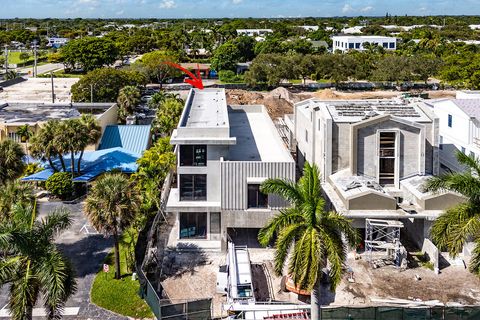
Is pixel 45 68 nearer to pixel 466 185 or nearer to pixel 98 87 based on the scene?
pixel 98 87

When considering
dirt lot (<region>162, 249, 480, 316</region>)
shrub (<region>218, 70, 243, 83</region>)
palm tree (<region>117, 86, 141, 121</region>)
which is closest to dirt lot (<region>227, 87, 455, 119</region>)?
palm tree (<region>117, 86, 141, 121</region>)

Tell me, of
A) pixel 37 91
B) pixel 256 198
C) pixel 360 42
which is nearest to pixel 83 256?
pixel 256 198

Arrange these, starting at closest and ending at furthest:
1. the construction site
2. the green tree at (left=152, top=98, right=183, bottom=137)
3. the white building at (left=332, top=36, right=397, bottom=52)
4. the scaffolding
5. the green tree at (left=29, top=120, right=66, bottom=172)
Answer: the construction site < the scaffolding < the green tree at (left=29, top=120, right=66, bottom=172) < the green tree at (left=152, top=98, right=183, bottom=137) < the white building at (left=332, top=36, right=397, bottom=52)

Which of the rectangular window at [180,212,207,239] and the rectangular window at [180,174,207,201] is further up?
the rectangular window at [180,174,207,201]

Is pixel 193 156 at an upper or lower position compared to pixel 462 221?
upper

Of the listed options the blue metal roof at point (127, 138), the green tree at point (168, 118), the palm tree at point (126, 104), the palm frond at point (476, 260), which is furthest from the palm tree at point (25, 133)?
the palm frond at point (476, 260)

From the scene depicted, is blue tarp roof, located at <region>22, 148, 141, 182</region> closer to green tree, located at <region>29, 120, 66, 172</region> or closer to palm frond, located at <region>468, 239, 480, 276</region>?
green tree, located at <region>29, 120, 66, 172</region>

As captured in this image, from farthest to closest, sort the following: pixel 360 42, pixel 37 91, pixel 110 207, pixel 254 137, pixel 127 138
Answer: pixel 360 42 < pixel 37 91 < pixel 127 138 < pixel 254 137 < pixel 110 207
